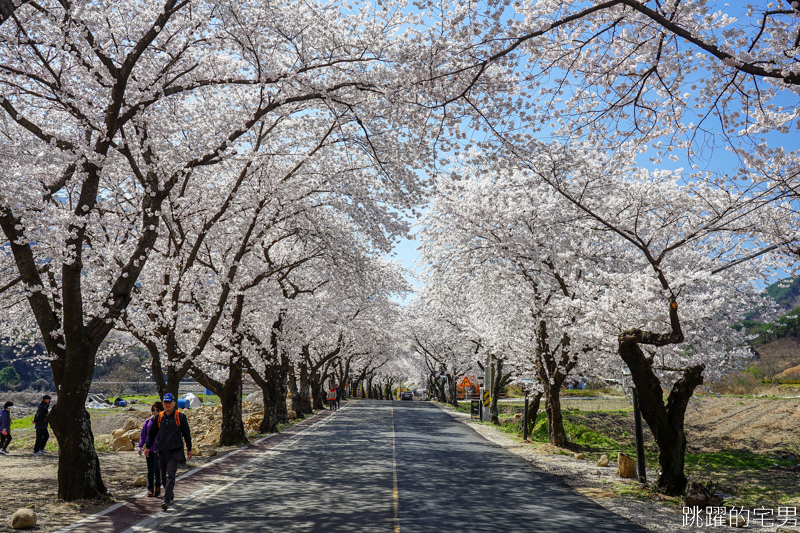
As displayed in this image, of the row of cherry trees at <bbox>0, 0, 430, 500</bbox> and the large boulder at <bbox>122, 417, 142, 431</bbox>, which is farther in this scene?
the large boulder at <bbox>122, 417, 142, 431</bbox>

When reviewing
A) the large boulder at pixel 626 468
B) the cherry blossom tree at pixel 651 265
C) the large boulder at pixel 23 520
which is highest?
the cherry blossom tree at pixel 651 265

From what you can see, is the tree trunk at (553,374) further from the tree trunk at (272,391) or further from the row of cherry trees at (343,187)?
the tree trunk at (272,391)

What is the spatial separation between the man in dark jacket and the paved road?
48 centimetres

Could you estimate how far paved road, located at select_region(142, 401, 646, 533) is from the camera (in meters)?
7.98

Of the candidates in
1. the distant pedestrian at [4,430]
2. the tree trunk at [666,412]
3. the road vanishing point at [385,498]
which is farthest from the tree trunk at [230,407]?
the tree trunk at [666,412]

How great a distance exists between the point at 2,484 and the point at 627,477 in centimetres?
1381

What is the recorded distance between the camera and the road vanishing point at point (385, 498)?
26.1ft

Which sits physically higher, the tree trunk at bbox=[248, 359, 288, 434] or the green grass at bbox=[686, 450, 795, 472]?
the tree trunk at bbox=[248, 359, 288, 434]

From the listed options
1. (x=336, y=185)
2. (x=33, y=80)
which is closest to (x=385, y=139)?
(x=336, y=185)

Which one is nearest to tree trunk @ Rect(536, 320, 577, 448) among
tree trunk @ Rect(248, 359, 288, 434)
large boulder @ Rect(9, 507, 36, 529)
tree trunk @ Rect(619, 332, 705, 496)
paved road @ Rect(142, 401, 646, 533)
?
paved road @ Rect(142, 401, 646, 533)

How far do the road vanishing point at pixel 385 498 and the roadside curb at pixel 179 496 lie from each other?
0.11m

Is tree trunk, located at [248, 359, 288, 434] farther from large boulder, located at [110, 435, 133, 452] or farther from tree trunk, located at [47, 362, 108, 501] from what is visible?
tree trunk, located at [47, 362, 108, 501]

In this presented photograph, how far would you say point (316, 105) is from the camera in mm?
13852

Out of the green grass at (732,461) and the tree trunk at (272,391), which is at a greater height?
the tree trunk at (272,391)
